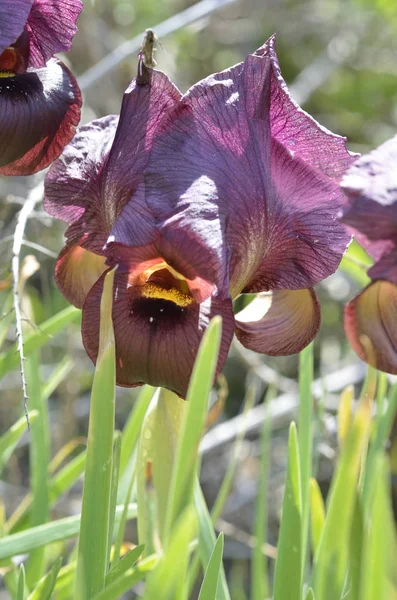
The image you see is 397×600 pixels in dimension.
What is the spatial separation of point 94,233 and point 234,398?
1860 millimetres

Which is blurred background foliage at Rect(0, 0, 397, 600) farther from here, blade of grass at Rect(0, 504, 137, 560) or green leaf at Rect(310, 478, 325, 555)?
blade of grass at Rect(0, 504, 137, 560)

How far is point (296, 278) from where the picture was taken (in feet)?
2.07

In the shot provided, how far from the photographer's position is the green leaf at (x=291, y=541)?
0.60 metres

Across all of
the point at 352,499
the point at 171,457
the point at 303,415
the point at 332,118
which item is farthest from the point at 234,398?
the point at 352,499

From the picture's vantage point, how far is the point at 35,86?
0.67 m

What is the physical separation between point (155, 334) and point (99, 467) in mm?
104

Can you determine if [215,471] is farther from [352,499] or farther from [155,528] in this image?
[352,499]

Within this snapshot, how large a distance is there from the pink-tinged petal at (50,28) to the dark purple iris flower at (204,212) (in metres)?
0.11

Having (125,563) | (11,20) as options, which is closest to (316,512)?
(125,563)

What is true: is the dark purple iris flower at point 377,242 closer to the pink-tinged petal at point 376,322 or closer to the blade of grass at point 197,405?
the pink-tinged petal at point 376,322

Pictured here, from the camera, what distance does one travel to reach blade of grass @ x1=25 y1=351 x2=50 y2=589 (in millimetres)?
946

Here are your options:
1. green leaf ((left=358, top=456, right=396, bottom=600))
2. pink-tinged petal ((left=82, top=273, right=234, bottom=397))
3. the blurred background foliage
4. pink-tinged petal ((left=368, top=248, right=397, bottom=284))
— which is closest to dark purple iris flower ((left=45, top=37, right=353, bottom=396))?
pink-tinged petal ((left=82, top=273, right=234, bottom=397))

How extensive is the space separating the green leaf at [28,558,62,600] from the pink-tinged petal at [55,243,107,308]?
0.22m

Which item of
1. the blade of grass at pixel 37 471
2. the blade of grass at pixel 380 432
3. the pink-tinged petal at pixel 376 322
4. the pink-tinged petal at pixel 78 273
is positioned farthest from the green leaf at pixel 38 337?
the pink-tinged petal at pixel 376 322
